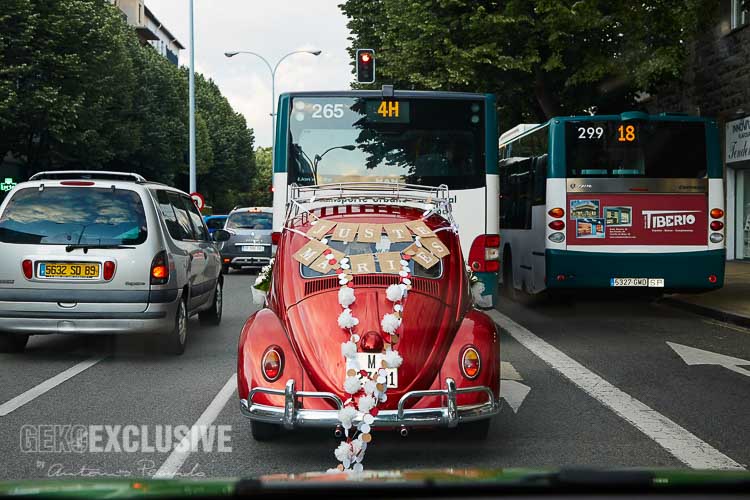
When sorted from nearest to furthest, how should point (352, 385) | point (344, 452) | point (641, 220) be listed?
point (344, 452) < point (352, 385) < point (641, 220)

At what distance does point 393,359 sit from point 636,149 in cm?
892

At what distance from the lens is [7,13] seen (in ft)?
113

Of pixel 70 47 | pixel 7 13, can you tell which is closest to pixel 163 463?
pixel 7 13

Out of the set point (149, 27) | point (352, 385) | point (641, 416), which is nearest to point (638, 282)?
point (641, 416)

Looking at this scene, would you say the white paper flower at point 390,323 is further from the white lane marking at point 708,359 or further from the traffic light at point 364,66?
the traffic light at point 364,66

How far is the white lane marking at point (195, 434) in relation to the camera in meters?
5.18

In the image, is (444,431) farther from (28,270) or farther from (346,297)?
(28,270)

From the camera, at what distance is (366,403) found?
17.5 ft

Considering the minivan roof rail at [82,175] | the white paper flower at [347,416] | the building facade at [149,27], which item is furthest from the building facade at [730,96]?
the building facade at [149,27]

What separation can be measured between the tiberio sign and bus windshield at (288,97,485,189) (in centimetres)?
1547

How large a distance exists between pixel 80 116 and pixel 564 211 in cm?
2939

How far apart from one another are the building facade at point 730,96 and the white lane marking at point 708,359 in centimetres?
1543

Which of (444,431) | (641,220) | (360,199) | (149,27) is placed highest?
(149,27)

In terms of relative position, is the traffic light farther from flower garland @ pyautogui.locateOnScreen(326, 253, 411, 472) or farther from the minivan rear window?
flower garland @ pyautogui.locateOnScreen(326, 253, 411, 472)
